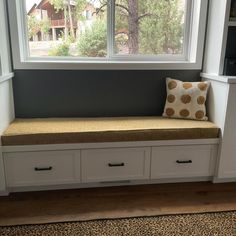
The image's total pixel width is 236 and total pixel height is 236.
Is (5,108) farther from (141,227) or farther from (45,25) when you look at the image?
(141,227)

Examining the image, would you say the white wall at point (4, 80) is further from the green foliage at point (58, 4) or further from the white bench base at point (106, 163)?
the green foliage at point (58, 4)

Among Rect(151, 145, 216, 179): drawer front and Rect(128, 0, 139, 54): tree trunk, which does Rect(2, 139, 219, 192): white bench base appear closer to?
Rect(151, 145, 216, 179): drawer front

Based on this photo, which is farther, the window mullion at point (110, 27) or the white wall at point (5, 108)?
the window mullion at point (110, 27)

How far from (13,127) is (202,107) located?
1638 millimetres

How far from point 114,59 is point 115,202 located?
1.32 metres

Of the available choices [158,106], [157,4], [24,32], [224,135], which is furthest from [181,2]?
[24,32]

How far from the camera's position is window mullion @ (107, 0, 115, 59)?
238 centimetres

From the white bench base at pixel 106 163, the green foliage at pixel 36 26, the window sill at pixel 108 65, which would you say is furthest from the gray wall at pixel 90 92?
the white bench base at pixel 106 163

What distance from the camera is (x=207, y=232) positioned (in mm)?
1655

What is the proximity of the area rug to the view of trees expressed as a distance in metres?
1.53

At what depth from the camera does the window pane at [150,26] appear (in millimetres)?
2426

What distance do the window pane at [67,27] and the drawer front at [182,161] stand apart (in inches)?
44.1

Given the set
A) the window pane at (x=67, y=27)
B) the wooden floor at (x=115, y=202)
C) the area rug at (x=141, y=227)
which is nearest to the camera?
the area rug at (x=141, y=227)

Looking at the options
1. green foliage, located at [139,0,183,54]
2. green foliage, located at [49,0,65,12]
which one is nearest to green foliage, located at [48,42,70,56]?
green foliage, located at [49,0,65,12]
